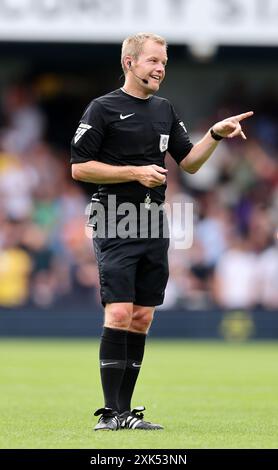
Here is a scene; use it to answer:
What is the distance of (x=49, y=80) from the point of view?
20.8 meters

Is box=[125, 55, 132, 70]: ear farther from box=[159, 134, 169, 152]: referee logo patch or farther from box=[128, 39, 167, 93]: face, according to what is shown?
box=[159, 134, 169, 152]: referee logo patch

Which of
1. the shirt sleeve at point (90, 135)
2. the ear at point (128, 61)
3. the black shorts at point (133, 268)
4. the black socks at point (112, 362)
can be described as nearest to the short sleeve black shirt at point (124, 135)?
the shirt sleeve at point (90, 135)

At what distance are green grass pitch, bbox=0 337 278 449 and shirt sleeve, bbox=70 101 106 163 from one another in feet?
5.43

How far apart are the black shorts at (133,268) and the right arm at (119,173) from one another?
38 cm

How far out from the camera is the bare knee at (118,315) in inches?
290

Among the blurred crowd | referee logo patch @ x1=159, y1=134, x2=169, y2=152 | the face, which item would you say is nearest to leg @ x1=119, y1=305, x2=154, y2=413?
A: referee logo patch @ x1=159, y1=134, x2=169, y2=152

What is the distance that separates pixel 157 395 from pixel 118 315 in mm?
2741

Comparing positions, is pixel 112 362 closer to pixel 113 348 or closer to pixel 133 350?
pixel 113 348

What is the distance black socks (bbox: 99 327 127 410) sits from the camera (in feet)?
24.3

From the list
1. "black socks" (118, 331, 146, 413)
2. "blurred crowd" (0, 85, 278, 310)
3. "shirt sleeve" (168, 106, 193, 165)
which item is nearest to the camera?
"black socks" (118, 331, 146, 413)

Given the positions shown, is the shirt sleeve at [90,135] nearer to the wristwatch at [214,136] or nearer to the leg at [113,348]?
the wristwatch at [214,136]

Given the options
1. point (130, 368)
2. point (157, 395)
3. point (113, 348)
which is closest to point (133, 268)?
point (113, 348)

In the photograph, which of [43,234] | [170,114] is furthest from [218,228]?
[170,114]

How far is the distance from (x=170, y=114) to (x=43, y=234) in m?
10.2
